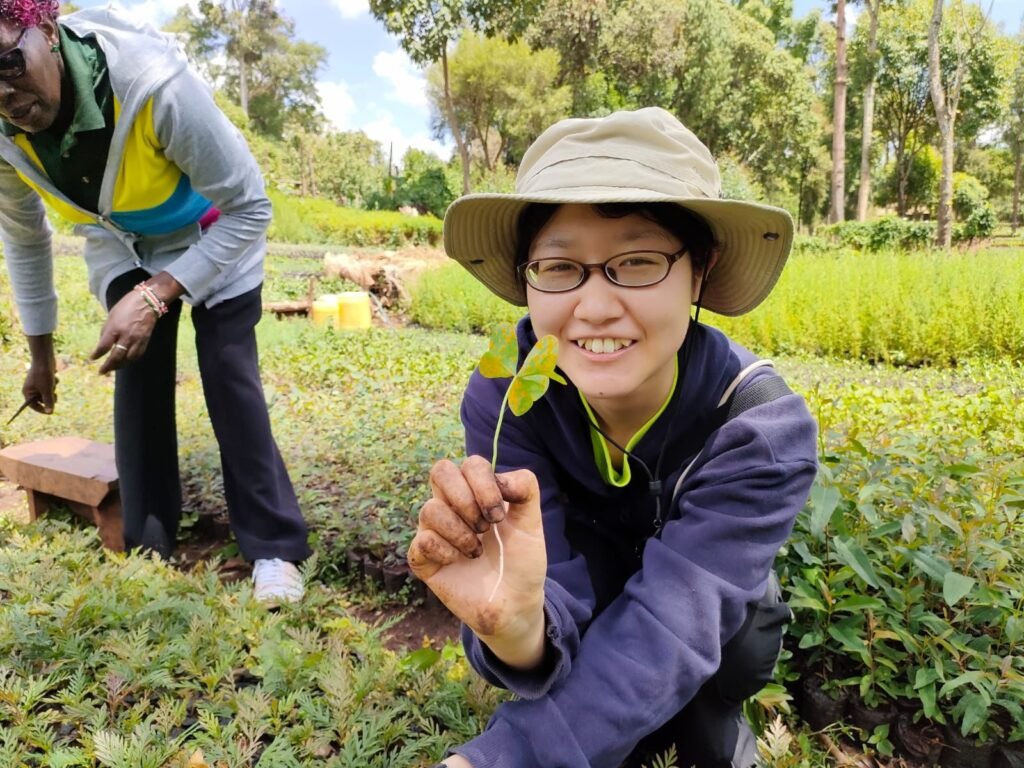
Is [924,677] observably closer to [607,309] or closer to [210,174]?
[607,309]

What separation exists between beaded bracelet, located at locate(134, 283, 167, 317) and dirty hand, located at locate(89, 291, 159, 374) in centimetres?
1

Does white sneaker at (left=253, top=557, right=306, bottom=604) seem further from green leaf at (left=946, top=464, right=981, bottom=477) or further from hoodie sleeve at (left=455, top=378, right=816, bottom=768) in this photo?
green leaf at (left=946, top=464, right=981, bottom=477)

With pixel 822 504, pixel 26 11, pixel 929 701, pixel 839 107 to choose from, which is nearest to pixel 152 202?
pixel 26 11

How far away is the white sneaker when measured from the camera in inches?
81.6

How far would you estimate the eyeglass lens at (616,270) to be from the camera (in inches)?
43.8

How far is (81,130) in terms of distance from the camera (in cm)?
174

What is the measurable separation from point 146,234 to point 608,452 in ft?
5.19

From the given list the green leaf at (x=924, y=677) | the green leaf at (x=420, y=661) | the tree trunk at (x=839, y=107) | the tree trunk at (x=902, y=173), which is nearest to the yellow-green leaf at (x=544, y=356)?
the green leaf at (x=420, y=661)

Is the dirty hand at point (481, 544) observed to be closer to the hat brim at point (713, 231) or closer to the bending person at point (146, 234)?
the hat brim at point (713, 231)

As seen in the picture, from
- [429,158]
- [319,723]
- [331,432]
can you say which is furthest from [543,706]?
[429,158]

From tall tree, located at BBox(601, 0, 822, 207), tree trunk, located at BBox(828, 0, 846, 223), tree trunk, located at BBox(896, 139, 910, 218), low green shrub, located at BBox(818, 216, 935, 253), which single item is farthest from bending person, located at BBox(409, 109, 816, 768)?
tree trunk, located at BBox(896, 139, 910, 218)

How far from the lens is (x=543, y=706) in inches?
40.4

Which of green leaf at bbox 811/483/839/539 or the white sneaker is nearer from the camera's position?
green leaf at bbox 811/483/839/539

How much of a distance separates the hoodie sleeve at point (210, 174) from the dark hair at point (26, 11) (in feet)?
0.88
